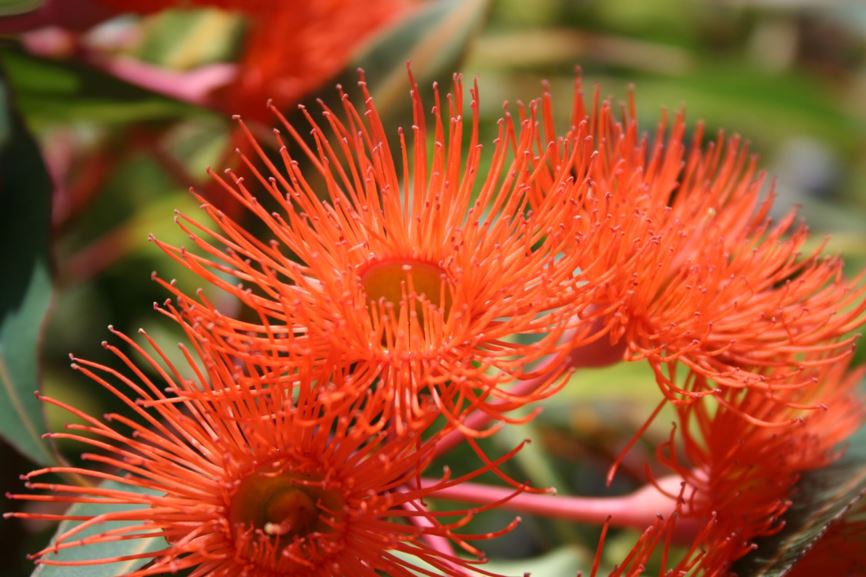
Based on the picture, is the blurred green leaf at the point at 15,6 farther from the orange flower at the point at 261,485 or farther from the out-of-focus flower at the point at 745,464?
the out-of-focus flower at the point at 745,464

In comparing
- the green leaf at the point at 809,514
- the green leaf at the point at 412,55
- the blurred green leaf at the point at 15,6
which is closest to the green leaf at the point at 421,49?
the green leaf at the point at 412,55

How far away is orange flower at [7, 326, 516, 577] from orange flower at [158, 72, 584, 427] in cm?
4

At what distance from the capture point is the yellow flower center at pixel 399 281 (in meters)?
0.88

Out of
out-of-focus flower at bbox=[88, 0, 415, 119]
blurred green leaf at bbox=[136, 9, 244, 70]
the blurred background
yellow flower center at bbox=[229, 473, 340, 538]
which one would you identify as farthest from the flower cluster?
blurred green leaf at bbox=[136, 9, 244, 70]

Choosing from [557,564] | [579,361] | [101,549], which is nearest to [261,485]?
[101,549]

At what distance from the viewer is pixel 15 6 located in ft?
3.51

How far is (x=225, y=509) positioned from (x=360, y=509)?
0.11 metres

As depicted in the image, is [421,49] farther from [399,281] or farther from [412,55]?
[399,281]

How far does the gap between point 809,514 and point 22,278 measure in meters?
0.80

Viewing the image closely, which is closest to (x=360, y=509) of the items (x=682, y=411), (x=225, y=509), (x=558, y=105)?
(x=225, y=509)

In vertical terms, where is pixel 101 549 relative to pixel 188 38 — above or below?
below

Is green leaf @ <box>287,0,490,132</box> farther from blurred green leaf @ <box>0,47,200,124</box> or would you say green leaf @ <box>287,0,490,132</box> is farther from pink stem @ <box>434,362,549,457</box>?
pink stem @ <box>434,362,549,457</box>

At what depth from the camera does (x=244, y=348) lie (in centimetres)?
76

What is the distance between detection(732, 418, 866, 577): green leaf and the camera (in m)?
0.81
